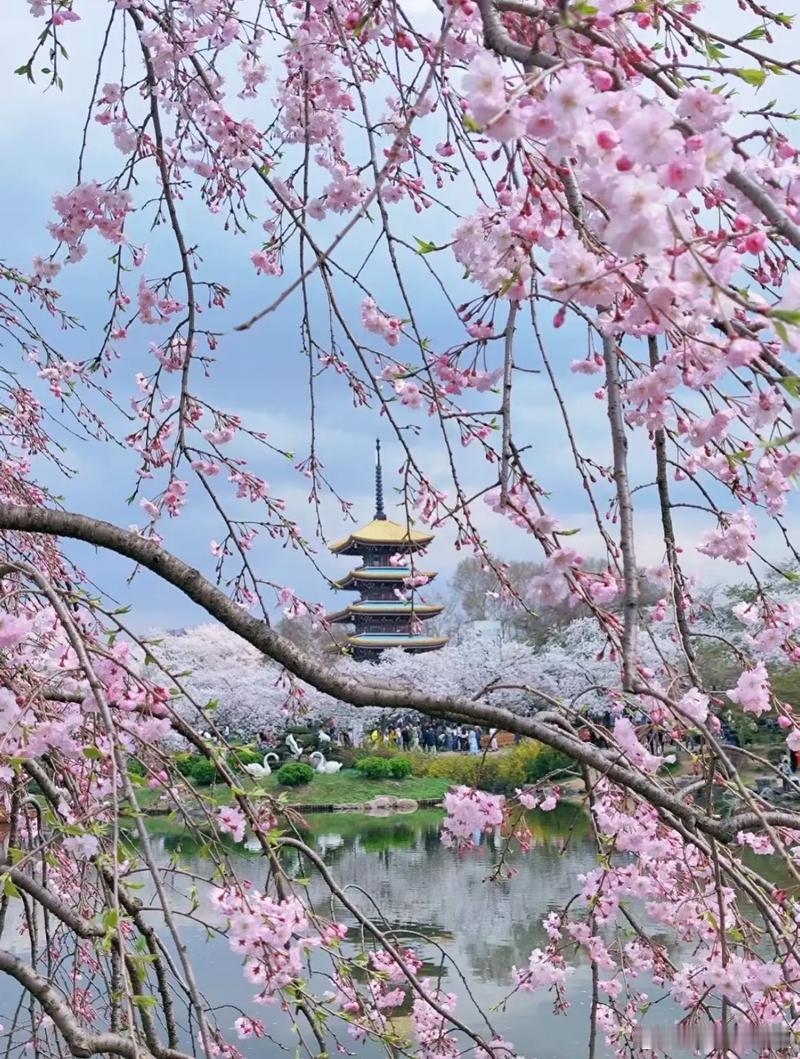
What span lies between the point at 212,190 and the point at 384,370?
1.03m

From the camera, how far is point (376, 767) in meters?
15.2

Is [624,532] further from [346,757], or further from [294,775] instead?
[346,757]

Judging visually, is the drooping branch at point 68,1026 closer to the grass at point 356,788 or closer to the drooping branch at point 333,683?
the drooping branch at point 333,683

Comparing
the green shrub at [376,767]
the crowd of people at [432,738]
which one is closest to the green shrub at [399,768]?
the green shrub at [376,767]


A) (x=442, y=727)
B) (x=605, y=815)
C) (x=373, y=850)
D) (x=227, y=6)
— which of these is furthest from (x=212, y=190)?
(x=442, y=727)

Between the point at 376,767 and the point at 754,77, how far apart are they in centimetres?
1484

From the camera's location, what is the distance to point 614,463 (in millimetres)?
1440

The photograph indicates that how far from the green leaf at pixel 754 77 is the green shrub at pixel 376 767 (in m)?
14.8

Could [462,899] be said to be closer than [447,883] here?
Yes

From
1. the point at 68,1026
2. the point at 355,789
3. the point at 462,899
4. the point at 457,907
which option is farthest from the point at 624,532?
the point at 355,789

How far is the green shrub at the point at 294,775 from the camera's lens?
14.5m

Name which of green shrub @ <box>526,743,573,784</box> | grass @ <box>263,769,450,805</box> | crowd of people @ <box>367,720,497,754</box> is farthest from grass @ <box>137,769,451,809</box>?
crowd of people @ <box>367,720,497,754</box>

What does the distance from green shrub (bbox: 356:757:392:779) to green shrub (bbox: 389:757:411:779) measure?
34 mm

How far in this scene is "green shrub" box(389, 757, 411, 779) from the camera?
15297mm
